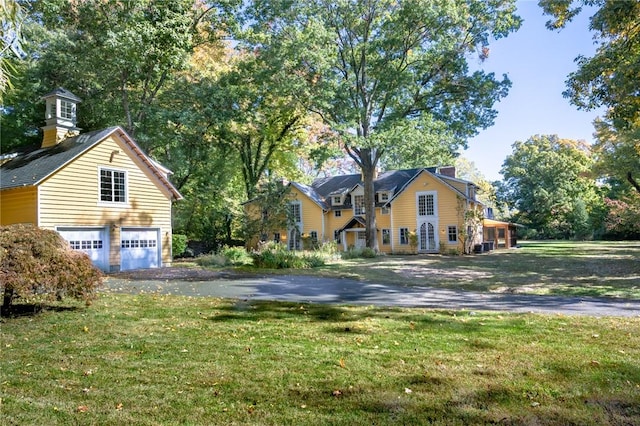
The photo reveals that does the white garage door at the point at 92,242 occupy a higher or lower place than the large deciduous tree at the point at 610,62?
lower

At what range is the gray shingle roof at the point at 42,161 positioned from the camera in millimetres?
16594

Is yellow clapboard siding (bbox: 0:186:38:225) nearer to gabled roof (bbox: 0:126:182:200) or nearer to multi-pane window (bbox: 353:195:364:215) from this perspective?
gabled roof (bbox: 0:126:182:200)

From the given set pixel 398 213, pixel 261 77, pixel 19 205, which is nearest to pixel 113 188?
pixel 19 205

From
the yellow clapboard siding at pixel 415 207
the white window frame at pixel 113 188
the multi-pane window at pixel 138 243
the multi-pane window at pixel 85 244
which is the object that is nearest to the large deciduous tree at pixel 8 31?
the multi-pane window at pixel 85 244

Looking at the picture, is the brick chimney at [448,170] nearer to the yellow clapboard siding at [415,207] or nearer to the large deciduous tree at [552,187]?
the yellow clapboard siding at [415,207]

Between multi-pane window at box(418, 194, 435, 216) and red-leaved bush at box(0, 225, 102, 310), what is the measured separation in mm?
26911

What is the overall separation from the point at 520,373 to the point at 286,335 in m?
3.24

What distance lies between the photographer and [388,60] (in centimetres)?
2652

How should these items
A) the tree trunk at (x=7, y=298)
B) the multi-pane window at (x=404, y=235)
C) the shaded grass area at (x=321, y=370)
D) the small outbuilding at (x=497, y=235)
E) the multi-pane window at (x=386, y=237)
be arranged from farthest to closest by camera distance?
the small outbuilding at (x=497, y=235) < the multi-pane window at (x=386, y=237) < the multi-pane window at (x=404, y=235) < the tree trunk at (x=7, y=298) < the shaded grass area at (x=321, y=370)

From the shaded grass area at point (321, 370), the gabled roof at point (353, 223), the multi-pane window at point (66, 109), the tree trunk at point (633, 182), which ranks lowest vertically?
the shaded grass area at point (321, 370)

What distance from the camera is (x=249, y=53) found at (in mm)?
29438

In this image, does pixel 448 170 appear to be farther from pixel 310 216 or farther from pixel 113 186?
pixel 113 186

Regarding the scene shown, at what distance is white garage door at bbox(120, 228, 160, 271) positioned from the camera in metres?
19.2

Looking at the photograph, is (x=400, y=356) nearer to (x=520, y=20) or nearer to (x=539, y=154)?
(x=520, y=20)
